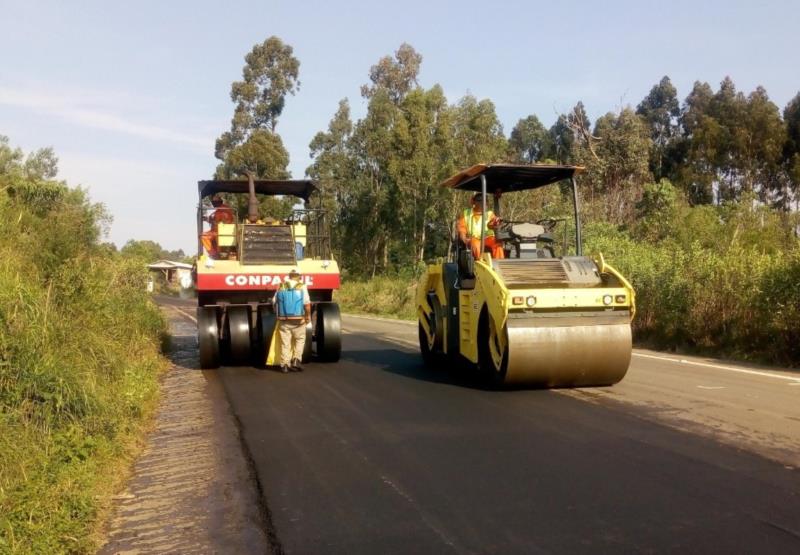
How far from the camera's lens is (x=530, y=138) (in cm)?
6444

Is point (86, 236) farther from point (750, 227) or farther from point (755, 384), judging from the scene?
point (750, 227)

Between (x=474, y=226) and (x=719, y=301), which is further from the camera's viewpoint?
(x=719, y=301)

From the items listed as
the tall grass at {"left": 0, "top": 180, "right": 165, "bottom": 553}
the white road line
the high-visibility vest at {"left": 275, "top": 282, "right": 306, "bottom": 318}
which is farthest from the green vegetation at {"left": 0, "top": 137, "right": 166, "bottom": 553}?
the white road line

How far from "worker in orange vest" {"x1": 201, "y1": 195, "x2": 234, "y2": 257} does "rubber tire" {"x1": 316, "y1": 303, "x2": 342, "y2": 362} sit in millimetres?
2180

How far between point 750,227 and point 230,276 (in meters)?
16.3

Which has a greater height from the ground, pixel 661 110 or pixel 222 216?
pixel 661 110

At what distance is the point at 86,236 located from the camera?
12102 millimetres

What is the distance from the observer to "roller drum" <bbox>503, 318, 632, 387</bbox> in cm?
879

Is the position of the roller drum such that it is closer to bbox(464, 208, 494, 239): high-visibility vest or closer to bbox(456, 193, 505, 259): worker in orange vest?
bbox(456, 193, 505, 259): worker in orange vest

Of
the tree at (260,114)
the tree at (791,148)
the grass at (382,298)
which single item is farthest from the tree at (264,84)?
the tree at (791,148)

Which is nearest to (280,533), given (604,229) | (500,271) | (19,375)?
(19,375)

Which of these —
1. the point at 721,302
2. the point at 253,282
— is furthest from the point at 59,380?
the point at 721,302

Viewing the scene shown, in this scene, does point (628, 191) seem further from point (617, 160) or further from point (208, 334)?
point (208, 334)

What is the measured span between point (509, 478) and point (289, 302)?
672 centimetres
